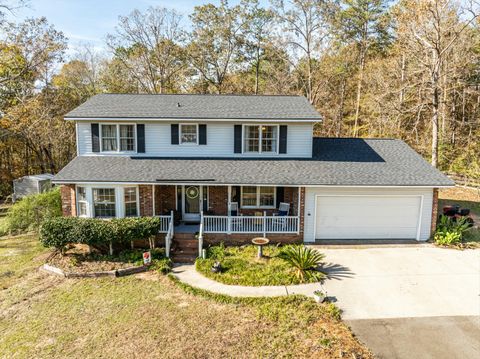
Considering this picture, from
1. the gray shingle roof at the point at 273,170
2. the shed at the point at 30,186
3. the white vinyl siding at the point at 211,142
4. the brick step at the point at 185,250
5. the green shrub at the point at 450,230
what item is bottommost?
the brick step at the point at 185,250

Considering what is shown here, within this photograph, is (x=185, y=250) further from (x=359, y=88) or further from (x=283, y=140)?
(x=359, y=88)

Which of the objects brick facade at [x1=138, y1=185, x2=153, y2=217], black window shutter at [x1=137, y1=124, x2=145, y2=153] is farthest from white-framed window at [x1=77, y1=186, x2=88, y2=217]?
black window shutter at [x1=137, y1=124, x2=145, y2=153]

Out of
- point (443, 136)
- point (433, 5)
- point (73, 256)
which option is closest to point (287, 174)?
point (73, 256)

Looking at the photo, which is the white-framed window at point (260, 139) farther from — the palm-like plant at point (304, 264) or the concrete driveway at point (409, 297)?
the palm-like plant at point (304, 264)

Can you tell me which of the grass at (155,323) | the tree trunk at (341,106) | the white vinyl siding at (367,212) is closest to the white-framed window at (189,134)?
the white vinyl siding at (367,212)

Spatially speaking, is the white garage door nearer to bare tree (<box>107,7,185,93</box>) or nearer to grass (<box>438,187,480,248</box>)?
grass (<box>438,187,480,248</box>)

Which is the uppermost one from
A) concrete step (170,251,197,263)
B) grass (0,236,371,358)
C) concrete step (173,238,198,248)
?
concrete step (173,238,198,248)

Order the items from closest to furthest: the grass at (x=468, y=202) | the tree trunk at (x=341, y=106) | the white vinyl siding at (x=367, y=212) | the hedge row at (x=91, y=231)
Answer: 1. the hedge row at (x=91, y=231)
2. the white vinyl siding at (x=367, y=212)
3. the grass at (x=468, y=202)
4. the tree trunk at (x=341, y=106)

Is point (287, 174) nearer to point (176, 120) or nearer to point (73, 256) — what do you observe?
point (176, 120)
